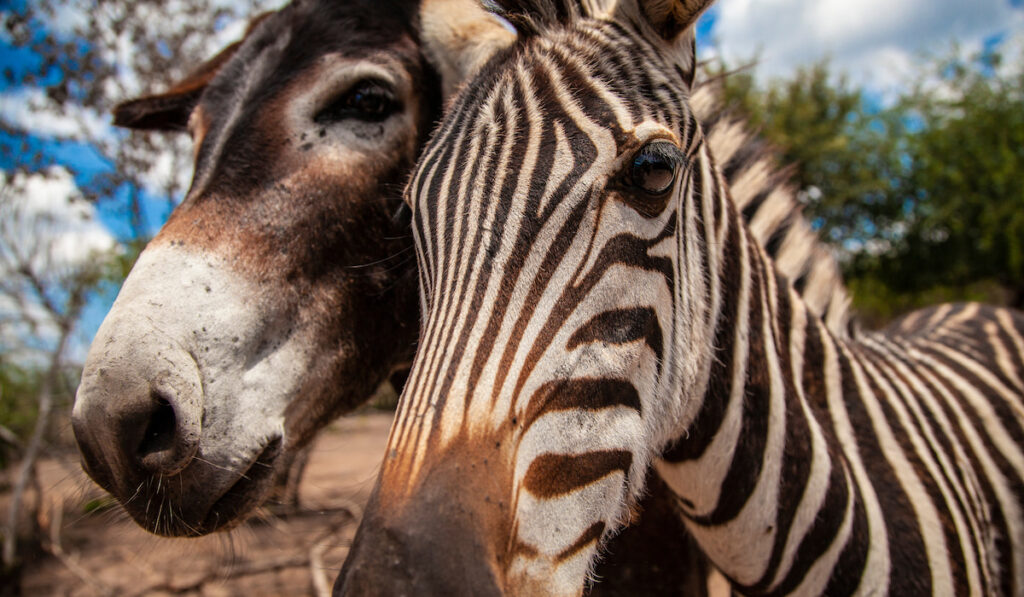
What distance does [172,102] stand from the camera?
2.85m

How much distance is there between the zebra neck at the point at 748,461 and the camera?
1.70 metres

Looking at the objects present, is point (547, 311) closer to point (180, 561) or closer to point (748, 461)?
point (748, 461)

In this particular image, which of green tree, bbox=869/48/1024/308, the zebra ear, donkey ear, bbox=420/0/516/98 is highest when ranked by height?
green tree, bbox=869/48/1024/308

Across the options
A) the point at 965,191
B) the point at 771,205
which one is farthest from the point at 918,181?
the point at 771,205

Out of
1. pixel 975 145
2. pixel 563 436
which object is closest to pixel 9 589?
pixel 563 436

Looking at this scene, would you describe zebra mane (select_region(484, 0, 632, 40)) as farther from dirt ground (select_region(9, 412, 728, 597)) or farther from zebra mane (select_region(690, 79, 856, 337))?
dirt ground (select_region(9, 412, 728, 597))

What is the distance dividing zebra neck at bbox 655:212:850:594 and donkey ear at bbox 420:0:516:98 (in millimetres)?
1286

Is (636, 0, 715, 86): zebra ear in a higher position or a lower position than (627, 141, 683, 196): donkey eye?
higher

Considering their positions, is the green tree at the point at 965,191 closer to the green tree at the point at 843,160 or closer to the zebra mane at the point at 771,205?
the green tree at the point at 843,160

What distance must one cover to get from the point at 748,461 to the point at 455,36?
1.99 meters

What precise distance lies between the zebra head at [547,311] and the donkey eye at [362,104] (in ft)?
2.43

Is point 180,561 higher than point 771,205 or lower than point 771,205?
lower

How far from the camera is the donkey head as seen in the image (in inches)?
62.4

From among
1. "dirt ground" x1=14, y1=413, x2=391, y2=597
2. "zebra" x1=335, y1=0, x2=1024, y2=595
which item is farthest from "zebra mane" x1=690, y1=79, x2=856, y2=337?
"dirt ground" x1=14, y1=413, x2=391, y2=597
